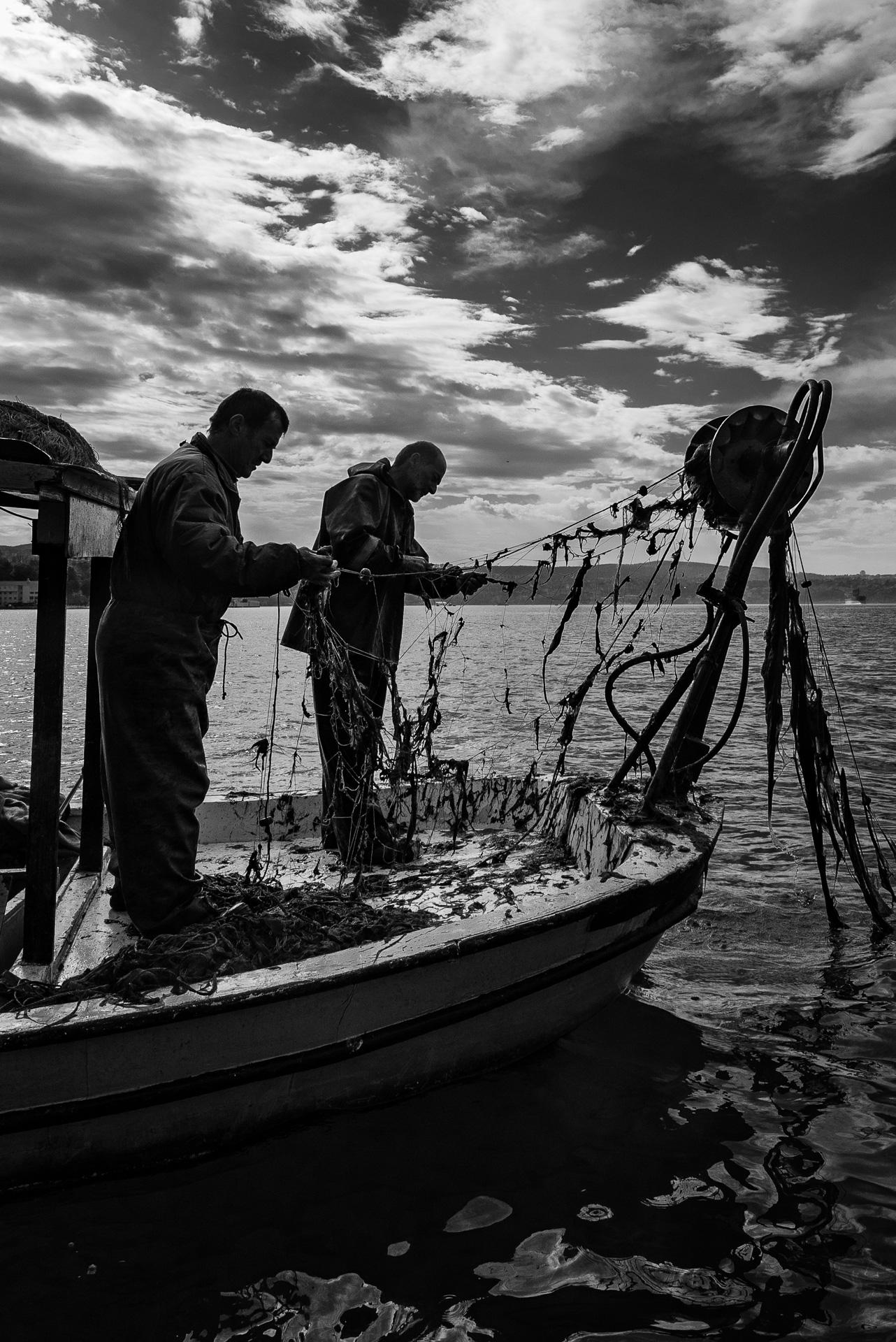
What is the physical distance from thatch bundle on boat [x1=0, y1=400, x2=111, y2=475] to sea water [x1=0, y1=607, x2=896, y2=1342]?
40.9 inches

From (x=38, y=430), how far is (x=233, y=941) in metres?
2.19

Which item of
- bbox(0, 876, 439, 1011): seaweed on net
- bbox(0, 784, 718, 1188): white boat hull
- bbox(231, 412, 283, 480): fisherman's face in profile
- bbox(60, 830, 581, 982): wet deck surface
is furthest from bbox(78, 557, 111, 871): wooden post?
bbox(0, 784, 718, 1188): white boat hull

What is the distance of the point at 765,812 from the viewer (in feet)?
34.1

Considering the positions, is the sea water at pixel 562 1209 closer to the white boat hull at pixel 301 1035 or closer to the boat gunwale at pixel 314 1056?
the white boat hull at pixel 301 1035

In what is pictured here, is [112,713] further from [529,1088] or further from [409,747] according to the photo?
[529,1088]

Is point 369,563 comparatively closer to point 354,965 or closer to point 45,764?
point 45,764

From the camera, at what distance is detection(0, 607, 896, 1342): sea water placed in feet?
10.0

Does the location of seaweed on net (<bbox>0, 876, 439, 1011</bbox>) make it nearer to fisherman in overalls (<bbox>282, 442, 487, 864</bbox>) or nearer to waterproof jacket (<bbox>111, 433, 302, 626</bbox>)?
fisherman in overalls (<bbox>282, 442, 487, 864</bbox>)

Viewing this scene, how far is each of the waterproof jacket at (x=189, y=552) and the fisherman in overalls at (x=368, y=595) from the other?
1.36 meters

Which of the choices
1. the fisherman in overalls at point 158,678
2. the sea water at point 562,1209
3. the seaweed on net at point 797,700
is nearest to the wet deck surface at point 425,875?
the fisherman in overalls at point 158,678

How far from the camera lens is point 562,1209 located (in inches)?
140

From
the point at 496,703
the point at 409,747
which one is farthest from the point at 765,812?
the point at 496,703

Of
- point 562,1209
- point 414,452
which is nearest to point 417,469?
point 414,452

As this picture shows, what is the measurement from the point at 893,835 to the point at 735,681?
2276 centimetres
